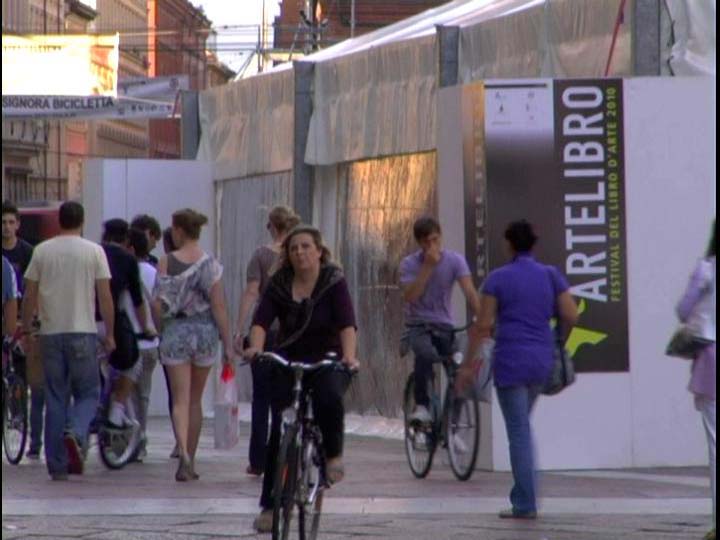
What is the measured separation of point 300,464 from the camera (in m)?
9.85

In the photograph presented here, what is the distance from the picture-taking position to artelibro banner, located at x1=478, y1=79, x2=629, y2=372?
14.4 m

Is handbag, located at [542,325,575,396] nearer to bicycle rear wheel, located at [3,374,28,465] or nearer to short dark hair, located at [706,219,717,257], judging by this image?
short dark hair, located at [706,219,717,257]

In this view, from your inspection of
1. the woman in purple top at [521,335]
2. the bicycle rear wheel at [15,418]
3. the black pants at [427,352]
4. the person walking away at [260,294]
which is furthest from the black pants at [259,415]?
the woman in purple top at [521,335]

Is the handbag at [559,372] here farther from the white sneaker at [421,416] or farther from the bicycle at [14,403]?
the bicycle at [14,403]

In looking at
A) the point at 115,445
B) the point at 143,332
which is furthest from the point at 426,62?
the point at 115,445

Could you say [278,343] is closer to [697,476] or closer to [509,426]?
[509,426]

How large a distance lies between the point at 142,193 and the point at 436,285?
8424mm

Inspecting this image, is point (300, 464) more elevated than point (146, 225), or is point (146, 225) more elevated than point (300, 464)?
point (146, 225)

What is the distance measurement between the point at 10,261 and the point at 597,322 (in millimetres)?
4559

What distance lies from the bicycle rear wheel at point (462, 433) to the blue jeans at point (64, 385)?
7.88 ft

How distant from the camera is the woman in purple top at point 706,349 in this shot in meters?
10.0

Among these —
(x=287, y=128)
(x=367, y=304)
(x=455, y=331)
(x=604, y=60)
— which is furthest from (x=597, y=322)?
(x=287, y=128)

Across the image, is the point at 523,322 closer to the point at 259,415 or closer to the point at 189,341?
the point at 259,415

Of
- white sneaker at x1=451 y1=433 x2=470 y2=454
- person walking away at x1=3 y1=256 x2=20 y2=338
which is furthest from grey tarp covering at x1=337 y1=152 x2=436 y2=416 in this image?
person walking away at x1=3 y1=256 x2=20 y2=338
